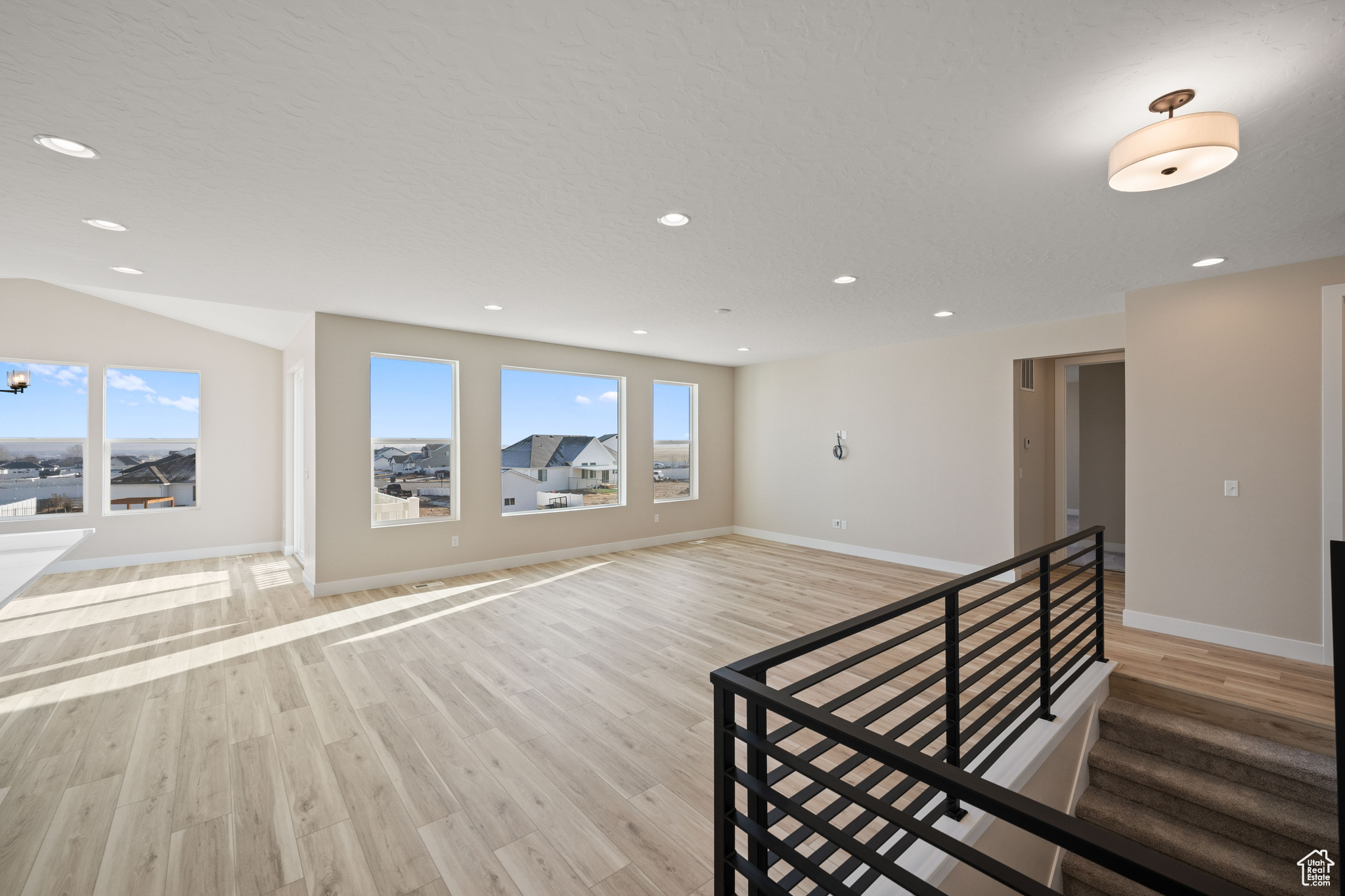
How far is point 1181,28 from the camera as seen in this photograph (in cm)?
152

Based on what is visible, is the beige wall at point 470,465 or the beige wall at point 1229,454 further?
the beige wall at point 470,465

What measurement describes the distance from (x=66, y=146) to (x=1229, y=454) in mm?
6295

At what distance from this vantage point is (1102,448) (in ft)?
22.5

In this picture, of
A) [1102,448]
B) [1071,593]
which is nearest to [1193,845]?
[1071,593]

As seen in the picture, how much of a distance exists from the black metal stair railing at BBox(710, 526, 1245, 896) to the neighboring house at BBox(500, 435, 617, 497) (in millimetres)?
3895

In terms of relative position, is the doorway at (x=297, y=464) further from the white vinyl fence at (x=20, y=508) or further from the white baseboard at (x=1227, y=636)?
the white baseboard at (x=1227, y=636)

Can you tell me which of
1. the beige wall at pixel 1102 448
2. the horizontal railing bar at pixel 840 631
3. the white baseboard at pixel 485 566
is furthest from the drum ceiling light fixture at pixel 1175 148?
the beige wall at pixel 1102 448

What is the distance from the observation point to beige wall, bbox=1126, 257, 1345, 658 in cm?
338

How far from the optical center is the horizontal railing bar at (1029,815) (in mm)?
651

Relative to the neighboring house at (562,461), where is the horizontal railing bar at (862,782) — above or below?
below

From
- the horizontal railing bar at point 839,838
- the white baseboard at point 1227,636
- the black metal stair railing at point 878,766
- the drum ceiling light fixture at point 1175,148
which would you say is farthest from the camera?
the white baseboard at point 1227,636

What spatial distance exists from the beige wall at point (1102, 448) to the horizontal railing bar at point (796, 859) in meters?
7.42

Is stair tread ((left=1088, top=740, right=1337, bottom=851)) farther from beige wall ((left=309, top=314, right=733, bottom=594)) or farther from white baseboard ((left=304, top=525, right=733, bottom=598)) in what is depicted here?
beige wall ((left=309, top=314, right=733, bottom=594))

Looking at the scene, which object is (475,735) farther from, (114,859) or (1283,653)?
(1283,653)
